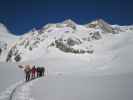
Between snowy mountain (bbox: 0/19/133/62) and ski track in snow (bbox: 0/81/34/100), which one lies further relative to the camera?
snowy mountain (bbox: 0/19/133/62)

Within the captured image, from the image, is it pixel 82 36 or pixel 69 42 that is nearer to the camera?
pixel 69 42

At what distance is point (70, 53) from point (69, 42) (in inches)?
405

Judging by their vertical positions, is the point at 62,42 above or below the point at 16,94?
above

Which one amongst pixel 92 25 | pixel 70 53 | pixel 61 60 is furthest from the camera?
pixel 92 25

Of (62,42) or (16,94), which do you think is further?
(62,42)

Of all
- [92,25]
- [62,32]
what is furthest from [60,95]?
[92,25]

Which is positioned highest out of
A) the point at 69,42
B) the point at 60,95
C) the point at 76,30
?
the point at 76,30

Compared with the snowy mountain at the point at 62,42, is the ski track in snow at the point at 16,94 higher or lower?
lower

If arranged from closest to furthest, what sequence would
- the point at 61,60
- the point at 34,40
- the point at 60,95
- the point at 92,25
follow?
the point at 60,95 < the point at 61,60 < the point at 34,40 < the point at 92,25

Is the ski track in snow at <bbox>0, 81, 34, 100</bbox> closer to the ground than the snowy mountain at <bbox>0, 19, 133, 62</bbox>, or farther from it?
closer to the ground

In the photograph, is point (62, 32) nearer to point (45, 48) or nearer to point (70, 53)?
point (45, 48)

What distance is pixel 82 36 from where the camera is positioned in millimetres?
119562

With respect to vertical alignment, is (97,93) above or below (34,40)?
below

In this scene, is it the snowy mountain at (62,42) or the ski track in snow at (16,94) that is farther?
the snowy mountain at (62,42)
